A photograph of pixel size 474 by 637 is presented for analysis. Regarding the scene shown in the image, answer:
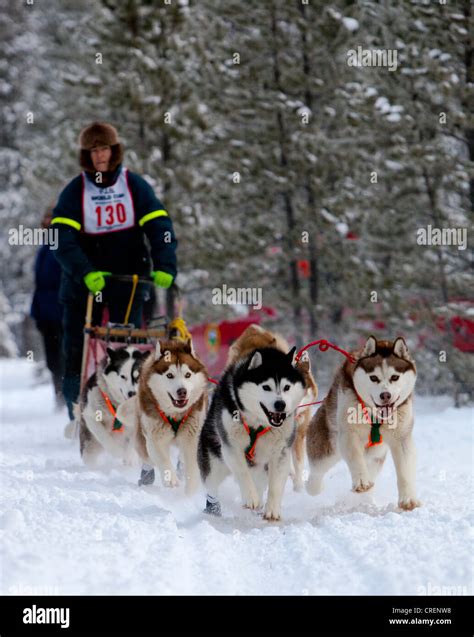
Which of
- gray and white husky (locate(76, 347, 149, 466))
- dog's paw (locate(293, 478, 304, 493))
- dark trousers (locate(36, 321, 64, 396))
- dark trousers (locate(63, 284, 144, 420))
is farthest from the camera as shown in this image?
dark trousers (locate(36, 321, 64, 396))

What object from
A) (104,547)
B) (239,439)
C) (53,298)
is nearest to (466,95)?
(53,298)

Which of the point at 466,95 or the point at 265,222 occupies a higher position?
the point at 466,95

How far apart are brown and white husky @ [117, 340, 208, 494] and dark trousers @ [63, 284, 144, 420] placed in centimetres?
131

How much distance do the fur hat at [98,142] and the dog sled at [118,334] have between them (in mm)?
852

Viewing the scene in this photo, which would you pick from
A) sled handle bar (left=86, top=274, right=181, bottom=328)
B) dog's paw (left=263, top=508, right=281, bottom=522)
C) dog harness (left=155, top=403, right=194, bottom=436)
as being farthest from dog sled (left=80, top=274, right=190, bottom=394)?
dog's paw (left=263, top=508, right=281, bottom=522)

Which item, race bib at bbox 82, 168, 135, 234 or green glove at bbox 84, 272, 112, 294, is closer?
green glove at bbox 84, 272, 112, 294

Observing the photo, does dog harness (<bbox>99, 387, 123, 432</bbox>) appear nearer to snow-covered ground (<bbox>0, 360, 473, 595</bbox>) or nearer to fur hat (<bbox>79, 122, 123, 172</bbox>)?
snow-covered ground (<bbox>0, 360, 473, 595</bbox>)

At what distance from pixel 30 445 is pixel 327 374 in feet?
15.9

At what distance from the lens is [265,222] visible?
38.4 ft

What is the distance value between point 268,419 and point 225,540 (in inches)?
28.6

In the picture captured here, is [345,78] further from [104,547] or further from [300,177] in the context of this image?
[104,547]

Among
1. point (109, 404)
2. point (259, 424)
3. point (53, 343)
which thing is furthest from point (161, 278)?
point (53, 343)

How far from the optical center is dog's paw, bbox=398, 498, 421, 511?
453 centimetres

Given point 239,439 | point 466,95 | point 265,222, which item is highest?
point 466,95
